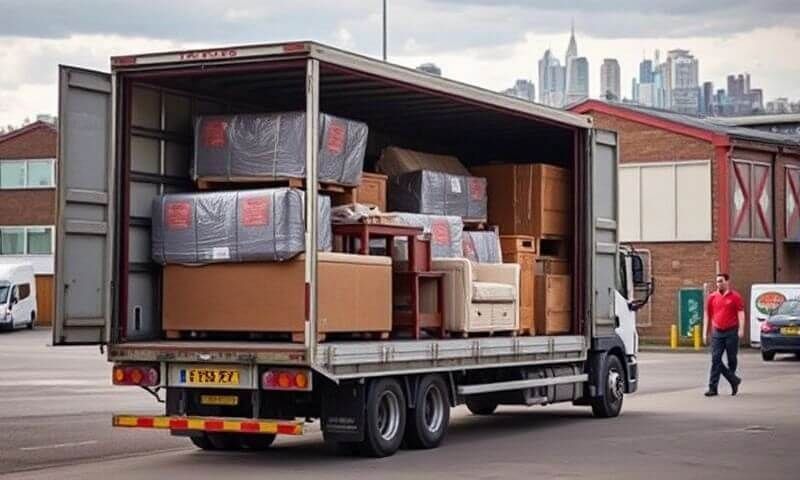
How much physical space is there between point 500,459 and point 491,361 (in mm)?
1952

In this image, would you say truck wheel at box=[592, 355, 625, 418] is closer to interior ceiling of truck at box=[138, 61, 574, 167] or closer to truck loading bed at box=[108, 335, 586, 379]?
interior ceiling of truck at box=[138, 61, 574, 167]

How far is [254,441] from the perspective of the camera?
15.8 meters

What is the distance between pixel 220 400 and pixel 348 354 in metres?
1.33

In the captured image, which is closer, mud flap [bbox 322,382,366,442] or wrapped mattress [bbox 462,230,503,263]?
mud flap [bbox 322,382,366,442]

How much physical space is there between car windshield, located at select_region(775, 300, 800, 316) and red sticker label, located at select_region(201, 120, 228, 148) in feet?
84.2

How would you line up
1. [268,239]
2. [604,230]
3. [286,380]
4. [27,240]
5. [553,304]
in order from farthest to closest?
1. [27,240]
2. [604,230]
3. [553,304]
4. [268,239]
5. [286,380]

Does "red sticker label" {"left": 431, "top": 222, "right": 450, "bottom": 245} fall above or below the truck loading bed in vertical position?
above

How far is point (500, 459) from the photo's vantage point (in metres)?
14.8

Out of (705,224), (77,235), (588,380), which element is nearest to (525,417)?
(588,380)

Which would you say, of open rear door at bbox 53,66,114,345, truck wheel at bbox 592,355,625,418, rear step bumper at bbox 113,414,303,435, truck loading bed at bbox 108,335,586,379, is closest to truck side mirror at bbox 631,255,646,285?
truck wheel at bbox 592,355,625,418

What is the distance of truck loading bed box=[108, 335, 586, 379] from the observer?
1351 cm

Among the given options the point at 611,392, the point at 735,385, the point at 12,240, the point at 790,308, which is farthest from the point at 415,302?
the point at 12,240

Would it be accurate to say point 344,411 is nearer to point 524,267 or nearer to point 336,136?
point 336,136

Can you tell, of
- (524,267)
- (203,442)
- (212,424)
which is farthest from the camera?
(524,267)
